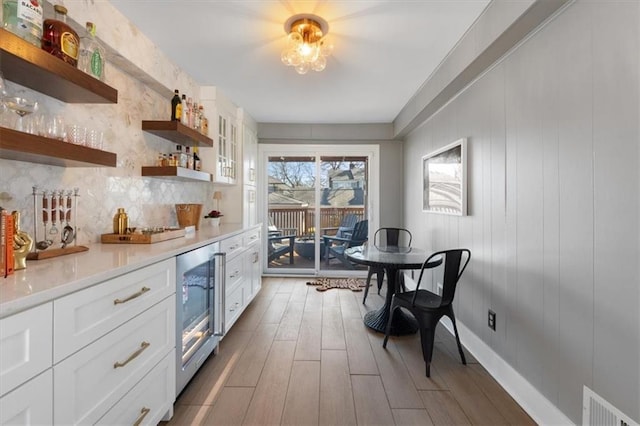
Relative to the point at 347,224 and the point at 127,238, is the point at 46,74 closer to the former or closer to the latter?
the point at 127,238

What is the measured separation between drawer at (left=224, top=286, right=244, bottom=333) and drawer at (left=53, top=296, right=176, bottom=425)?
0.86 metres

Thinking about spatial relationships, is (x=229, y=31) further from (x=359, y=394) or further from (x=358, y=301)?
(x=358, y=301)

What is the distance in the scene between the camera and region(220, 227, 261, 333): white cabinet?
97.7 inches

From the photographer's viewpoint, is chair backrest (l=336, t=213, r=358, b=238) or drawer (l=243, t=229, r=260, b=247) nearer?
drawer (l=243, t=229, r=260, b=247)

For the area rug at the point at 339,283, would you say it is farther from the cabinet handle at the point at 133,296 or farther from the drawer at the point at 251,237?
the cabinet handle at the point at 133,296

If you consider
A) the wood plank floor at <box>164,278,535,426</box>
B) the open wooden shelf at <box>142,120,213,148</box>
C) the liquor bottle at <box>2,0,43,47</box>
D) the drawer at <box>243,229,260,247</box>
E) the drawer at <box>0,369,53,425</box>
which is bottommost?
the wood plank floor at <box>164,278,535,426</box>

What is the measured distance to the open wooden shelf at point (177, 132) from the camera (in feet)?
7.57

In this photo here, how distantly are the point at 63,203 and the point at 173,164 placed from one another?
3.20 feet

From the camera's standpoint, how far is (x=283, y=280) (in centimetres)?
451

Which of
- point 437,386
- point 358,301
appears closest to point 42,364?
point 437,386

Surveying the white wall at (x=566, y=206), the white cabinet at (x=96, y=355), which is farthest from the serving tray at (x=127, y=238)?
the white wall at (x=566, y=206)

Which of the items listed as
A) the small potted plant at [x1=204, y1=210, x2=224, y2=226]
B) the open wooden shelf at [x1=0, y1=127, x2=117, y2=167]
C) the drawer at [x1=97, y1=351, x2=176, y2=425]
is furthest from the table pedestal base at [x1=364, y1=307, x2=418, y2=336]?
the open wooden shelf at [x1=0, y1=127, x2=117, y2=167]

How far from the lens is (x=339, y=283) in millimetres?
4293

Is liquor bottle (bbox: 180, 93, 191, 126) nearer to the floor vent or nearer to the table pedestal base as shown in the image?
the table pedestal base
